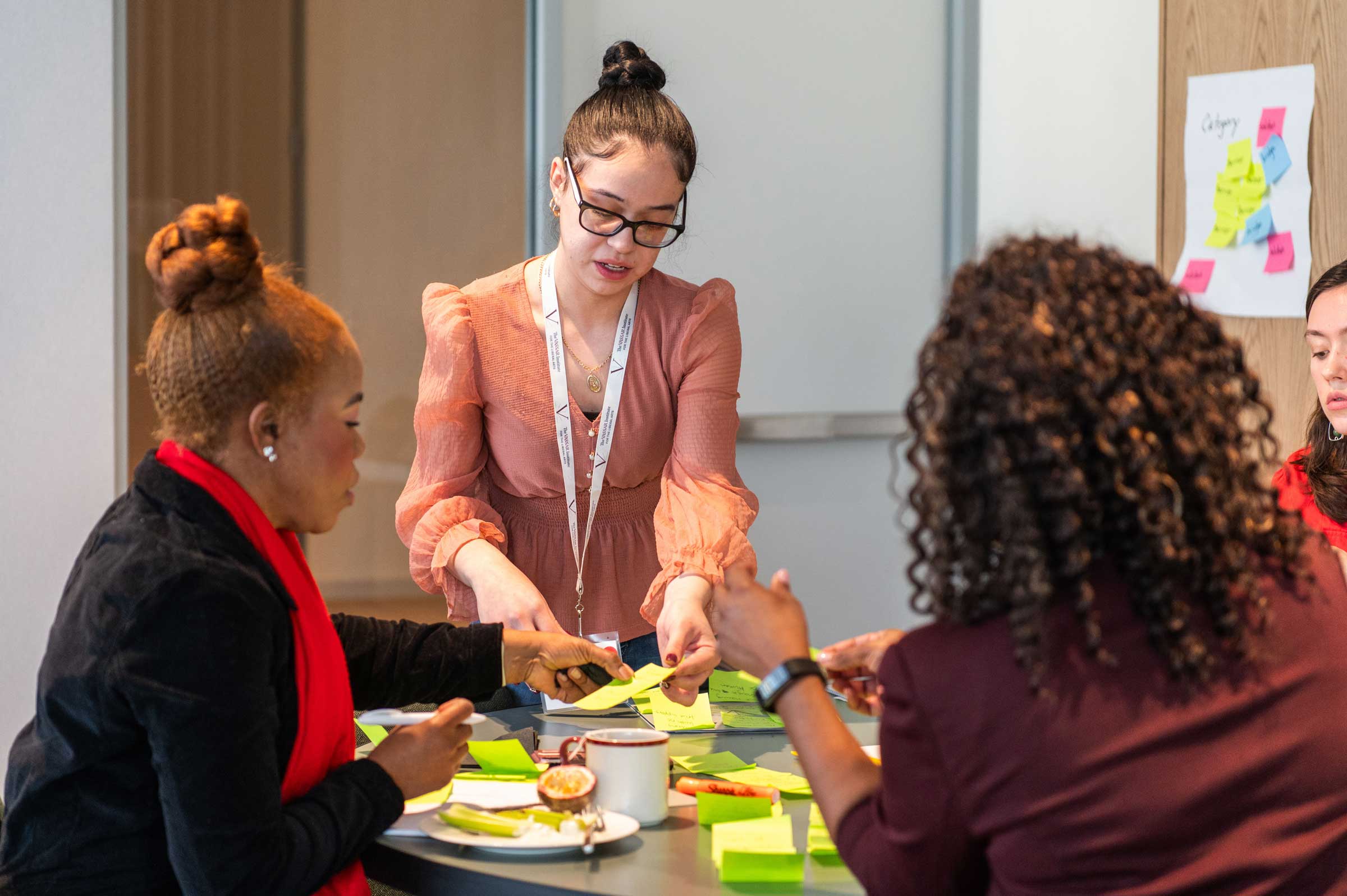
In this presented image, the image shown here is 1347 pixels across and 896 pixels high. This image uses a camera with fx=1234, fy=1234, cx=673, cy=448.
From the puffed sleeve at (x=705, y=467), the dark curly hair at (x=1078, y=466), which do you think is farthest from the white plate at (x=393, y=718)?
the dark curly hair at (x=1078, y=466)

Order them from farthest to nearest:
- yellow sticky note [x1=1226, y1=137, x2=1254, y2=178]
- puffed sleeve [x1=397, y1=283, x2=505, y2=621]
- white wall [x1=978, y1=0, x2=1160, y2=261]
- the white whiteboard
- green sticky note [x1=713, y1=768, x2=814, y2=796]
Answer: white wall [x1=978, y1=0, x2=1160, y2=261] → the white whiteboard → yellow sticky note [x1=1226, y1=137, x2=1254, y2=178] → puffed sleeve [x1=397, y1=283, x2=505, y2=621] → green sticky note [x1=713, y1=768, x2=814, y2=796]

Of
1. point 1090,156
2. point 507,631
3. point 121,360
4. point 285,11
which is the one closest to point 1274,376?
point 1090,156

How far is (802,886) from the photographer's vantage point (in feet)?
3.95

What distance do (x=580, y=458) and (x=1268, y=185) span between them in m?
2.10

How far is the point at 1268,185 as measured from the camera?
124 inches

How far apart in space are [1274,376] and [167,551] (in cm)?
286

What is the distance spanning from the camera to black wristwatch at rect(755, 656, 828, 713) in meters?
1.13

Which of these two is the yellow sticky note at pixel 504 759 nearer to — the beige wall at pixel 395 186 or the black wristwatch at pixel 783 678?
the black wristwatch at pixel 783 678

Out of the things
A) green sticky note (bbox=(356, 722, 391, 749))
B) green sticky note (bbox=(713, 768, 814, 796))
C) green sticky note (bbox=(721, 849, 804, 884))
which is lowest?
green sticky note (bbox=(713, 768, 814, 796))

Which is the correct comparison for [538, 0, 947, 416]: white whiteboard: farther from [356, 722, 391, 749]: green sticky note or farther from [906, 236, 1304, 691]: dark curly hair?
[906, 236, 1304, 691]: dark curly hair

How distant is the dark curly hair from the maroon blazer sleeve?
0.08 m

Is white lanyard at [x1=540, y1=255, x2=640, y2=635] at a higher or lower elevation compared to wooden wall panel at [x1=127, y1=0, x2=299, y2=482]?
lower

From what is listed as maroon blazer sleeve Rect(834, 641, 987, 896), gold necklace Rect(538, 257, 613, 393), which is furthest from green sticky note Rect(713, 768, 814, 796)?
gold necklace Rect(538, 257, 613, 393)

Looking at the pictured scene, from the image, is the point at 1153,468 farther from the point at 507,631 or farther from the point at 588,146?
the point at 588,146
